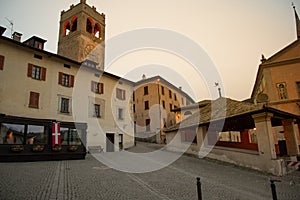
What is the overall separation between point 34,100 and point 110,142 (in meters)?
9.03

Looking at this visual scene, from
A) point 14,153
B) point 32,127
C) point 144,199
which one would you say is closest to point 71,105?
point 32,127

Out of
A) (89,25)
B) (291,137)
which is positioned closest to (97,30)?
(89,25)

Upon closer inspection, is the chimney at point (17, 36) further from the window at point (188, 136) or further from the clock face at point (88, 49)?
the window at point (188, 136)

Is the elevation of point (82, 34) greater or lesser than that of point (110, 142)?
greater

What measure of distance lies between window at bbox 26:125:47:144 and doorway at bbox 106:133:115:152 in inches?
354

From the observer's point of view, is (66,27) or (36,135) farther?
(66,27)

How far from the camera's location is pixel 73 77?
21.1 m

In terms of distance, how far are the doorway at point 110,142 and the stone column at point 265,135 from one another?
1584 centimetres

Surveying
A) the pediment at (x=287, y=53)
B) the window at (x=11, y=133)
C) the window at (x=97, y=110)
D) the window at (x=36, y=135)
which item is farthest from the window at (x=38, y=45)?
the pediment at (x=287, y=53)

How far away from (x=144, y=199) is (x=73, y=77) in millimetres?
17587

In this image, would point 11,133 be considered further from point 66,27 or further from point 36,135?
point 66,27

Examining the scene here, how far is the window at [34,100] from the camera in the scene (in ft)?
57.5

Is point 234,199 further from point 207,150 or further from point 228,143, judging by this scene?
point 228,143

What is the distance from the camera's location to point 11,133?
12.9 meters
